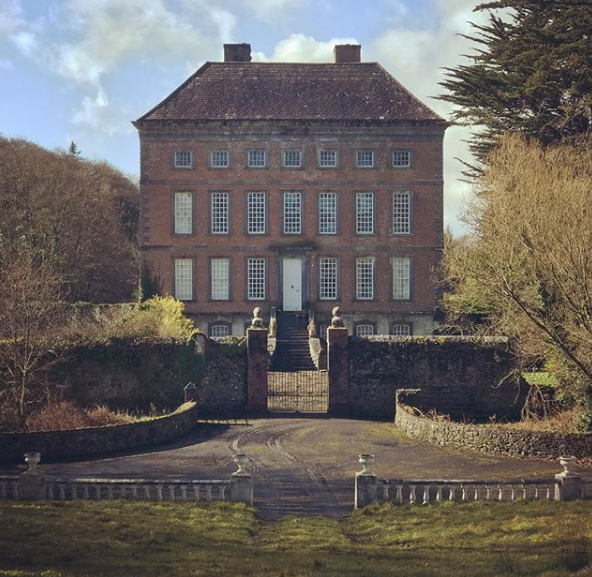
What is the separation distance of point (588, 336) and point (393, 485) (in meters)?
7.59

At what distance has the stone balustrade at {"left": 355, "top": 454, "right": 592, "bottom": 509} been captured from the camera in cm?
1866

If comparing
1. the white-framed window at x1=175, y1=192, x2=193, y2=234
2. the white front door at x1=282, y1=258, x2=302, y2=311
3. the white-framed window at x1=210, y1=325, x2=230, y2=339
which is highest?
the white-framed window at x1=175, y1=192, x2=193, y2=234

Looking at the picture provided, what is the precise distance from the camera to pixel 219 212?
4841 centimetres

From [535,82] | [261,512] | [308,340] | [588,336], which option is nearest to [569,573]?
[261,512]

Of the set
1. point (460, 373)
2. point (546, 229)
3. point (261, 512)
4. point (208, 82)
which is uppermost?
point (208, 82)

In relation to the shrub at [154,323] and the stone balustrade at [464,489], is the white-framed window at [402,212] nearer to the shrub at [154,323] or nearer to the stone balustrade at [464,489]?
the shrub at [154,323]

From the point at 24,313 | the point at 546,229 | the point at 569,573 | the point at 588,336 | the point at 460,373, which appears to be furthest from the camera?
Answer: the point at 460,373

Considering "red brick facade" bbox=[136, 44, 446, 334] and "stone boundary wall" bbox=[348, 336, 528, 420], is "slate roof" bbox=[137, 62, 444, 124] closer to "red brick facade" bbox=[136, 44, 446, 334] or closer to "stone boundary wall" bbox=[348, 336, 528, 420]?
"red brick facade" bbox=[136, 44, 446, 334]

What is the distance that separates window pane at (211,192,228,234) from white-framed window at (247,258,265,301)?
89.9 inches

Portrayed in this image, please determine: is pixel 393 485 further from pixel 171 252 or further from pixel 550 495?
pixel 171 252

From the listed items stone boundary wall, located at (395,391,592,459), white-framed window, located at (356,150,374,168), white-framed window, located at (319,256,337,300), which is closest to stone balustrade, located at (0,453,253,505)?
stone boundary wall, located at (395,391,592,459)

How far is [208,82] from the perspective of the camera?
49.7 meters

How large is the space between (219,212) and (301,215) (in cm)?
443

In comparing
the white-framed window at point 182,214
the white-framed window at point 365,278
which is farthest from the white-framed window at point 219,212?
the white-framed window at point 365,278
